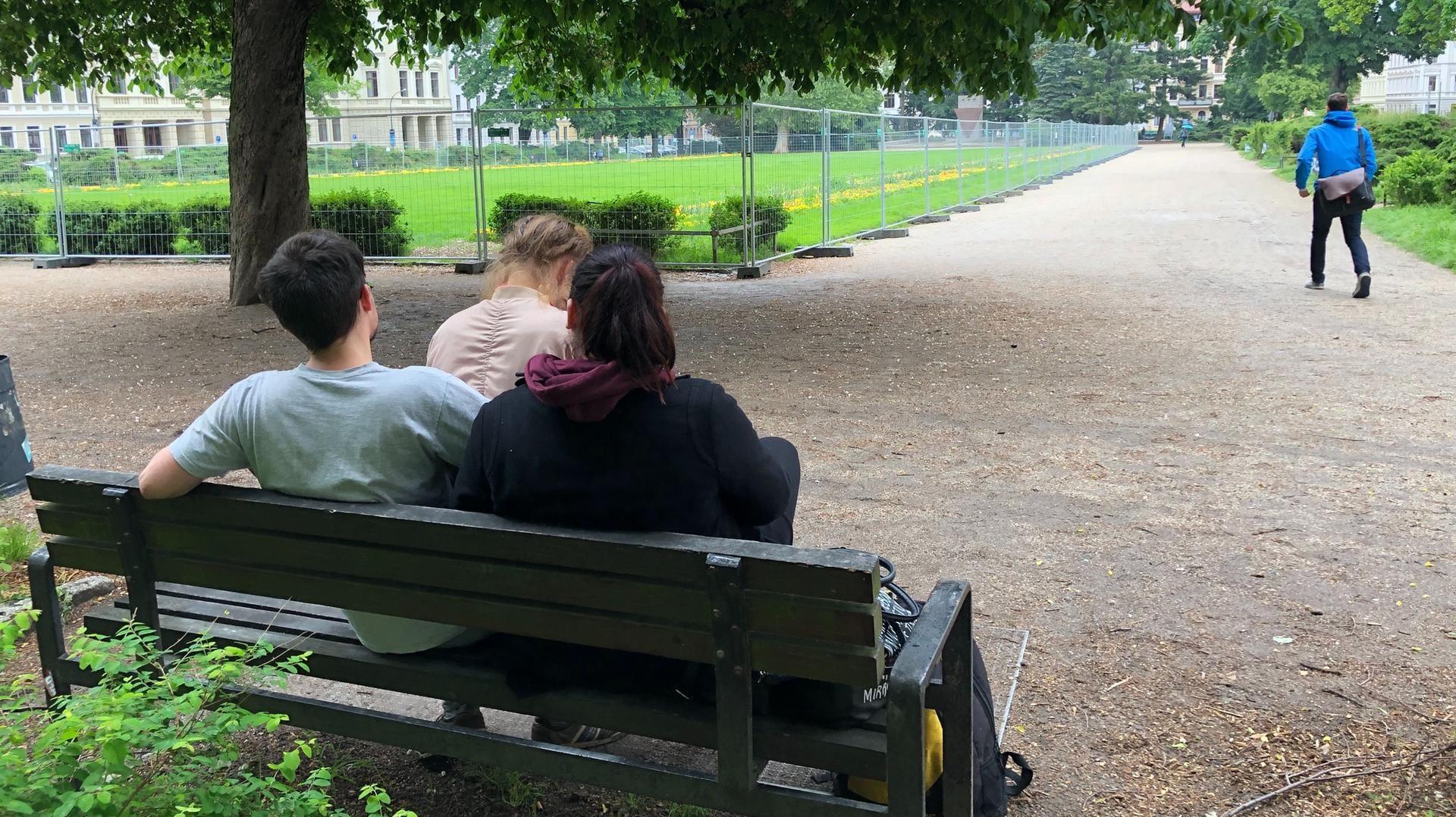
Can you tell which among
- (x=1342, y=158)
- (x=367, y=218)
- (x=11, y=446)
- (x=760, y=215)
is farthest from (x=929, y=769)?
(x=367, y=218)

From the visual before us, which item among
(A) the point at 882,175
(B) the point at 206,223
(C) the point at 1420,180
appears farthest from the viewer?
(C) the point at 1420,180

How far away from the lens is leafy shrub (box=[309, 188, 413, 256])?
672 inches

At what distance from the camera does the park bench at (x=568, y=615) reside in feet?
7.70

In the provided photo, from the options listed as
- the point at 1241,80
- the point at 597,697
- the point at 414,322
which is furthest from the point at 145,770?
the point at 1241,80

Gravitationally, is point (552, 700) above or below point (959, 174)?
below

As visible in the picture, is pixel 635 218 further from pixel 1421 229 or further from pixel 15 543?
pixel 1421 229

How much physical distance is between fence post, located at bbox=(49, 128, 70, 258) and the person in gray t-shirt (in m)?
18.4

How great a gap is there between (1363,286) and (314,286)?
1137cm

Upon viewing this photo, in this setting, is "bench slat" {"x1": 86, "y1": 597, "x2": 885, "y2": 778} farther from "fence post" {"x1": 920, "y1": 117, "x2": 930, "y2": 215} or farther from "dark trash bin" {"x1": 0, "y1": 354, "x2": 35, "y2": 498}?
"fence post" {"x1": 920, "y1": 117, "x2": 930, "y2": 215}

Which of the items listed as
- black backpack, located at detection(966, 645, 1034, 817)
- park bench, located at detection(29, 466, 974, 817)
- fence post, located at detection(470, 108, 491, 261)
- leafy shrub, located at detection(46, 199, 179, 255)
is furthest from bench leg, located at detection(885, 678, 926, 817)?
leafy shrub, located at detection(46, 199, 179, 255)

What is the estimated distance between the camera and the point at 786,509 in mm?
2725

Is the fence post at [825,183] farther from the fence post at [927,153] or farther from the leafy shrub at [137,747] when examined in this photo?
the leafy shrub at [137,747]

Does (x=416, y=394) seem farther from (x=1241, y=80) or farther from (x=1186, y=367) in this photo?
(x=1241, y=80)

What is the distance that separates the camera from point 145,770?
2201mm
